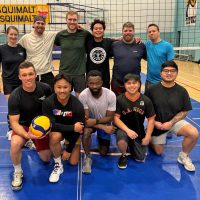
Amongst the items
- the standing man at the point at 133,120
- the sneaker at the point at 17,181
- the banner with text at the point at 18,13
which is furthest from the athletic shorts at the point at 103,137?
the banner with text at the point at 18,13

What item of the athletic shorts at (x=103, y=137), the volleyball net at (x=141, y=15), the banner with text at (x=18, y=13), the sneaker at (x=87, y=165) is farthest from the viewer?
the volleyball net at (x=141, y=15)

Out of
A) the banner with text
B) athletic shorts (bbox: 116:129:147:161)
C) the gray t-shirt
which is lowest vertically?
athletic shorts (bbox: 116:129:147:161)

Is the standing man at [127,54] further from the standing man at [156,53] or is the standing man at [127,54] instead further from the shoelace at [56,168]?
the shoelace at [56,168]

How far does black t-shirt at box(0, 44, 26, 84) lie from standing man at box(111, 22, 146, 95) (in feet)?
4.84

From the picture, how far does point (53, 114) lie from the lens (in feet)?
10.4

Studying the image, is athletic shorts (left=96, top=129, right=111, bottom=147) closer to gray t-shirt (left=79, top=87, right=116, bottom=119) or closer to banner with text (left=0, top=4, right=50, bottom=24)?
gray t-shirt (left=79, top=87, right=116, bottom=119)

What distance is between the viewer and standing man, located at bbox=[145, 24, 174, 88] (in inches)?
162

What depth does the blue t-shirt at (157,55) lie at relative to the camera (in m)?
4.12

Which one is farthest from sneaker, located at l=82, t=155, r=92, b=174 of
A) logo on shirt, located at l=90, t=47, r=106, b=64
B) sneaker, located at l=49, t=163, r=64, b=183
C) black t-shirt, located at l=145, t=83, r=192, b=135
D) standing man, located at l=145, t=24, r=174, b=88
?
standing man, located at l=145, t=24, r=174, b=88

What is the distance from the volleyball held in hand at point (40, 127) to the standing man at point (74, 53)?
4.59ft

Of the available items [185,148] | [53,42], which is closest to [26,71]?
[53,42]

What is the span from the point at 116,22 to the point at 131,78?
13.3 m

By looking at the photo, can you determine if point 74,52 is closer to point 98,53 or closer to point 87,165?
point 98,53

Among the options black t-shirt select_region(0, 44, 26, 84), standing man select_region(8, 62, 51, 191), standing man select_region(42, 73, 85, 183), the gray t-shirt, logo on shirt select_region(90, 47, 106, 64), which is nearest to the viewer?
standing man select_region(8, 62, 51, 191)
